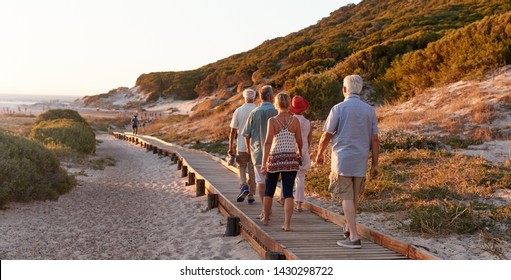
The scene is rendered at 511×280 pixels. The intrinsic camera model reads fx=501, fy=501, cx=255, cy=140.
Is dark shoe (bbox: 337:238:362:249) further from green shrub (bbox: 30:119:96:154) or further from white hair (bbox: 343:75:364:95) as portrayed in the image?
green shrub (bbox: 30:119:96:154)

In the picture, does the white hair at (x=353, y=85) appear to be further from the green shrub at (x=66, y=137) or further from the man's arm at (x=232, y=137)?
the green shrub at (x=66, y=137)

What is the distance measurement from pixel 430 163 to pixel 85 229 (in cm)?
731

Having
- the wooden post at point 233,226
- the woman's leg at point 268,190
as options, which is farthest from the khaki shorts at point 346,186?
the wooden post at point 233,226

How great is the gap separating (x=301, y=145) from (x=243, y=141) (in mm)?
1882

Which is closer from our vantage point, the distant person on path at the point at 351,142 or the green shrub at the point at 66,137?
the distant person on path at the point at 351,142

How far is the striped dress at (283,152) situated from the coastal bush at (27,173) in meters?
6.04

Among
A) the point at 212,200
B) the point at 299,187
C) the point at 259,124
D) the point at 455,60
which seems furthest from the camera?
the point at 455,60

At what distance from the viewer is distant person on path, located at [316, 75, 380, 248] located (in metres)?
5.63

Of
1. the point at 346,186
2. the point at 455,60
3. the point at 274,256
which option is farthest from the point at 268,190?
the point at 455,60

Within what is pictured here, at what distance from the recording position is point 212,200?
10219mm

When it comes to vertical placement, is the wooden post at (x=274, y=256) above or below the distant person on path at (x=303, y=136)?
below

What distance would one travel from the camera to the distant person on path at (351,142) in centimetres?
563

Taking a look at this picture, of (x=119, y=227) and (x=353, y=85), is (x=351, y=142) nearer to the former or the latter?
(x=353, y=85)

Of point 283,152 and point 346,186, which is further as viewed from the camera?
point 283,152
